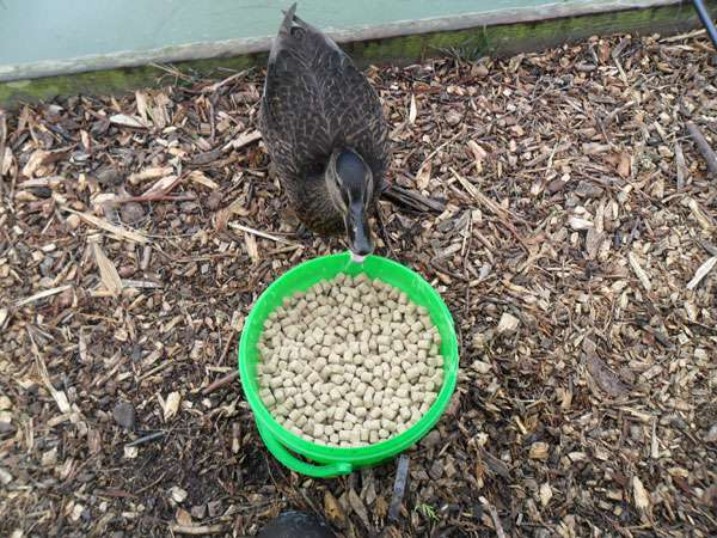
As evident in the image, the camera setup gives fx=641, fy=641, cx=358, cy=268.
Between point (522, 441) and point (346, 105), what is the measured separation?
5.16ft

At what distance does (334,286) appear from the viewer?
2.73m

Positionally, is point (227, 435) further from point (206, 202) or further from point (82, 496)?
point (206, 202)

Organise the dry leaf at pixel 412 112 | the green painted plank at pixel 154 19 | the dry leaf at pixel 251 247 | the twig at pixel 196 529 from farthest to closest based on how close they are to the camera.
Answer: the green painted plank at pixel 154 19, the dry leaf at pixel 412 112, the dry leaf at pixel 251 247, the twig at pixel 196 529

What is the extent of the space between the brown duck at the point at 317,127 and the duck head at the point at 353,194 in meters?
0.06

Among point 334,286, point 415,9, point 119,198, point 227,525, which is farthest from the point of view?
point 415,9

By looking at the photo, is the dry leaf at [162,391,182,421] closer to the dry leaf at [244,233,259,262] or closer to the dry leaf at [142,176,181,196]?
the dry leaf at [244,233,259,262]

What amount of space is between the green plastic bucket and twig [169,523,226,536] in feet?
1.17

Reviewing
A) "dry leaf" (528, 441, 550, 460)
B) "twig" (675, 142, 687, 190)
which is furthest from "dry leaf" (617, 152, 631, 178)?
"dry leaf" (528, 441, 550, 460)

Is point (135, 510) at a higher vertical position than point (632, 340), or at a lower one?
lower

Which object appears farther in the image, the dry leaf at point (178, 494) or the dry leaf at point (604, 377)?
the dry leaf at point (604, 377)

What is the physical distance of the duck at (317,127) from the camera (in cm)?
273

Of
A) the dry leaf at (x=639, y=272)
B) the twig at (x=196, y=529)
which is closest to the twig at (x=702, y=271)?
the dry leaf at (x=639, y=272)

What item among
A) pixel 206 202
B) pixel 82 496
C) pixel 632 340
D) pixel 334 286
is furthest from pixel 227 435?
pixel 632 340

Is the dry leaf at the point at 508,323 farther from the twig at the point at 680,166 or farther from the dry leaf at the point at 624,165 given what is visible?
the twig at the point at 680,166
